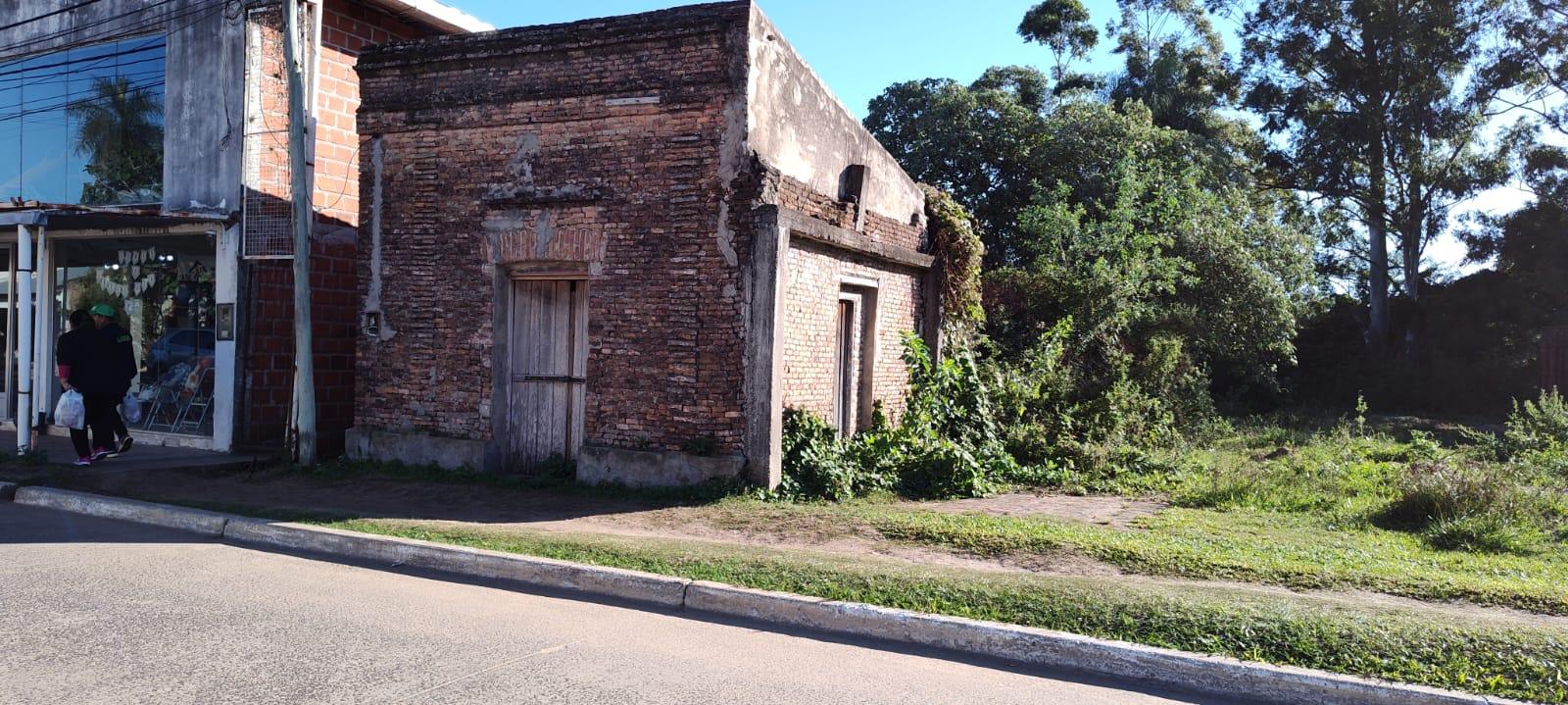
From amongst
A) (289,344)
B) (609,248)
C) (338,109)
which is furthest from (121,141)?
(609,248)

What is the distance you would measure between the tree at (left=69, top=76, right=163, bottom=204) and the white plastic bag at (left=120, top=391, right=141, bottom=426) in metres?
2.68

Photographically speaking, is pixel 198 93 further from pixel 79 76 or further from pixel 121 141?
pixel 79 76

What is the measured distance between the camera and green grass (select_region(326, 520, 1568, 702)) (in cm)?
509

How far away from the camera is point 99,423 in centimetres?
1201

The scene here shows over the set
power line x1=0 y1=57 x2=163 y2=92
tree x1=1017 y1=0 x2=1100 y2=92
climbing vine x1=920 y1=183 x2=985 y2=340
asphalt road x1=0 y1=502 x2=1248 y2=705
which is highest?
tree x1=1017 y1=0 x2=1100 y2=92

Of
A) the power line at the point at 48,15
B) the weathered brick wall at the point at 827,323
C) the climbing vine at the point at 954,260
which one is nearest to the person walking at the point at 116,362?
the power line at the point at 48,15

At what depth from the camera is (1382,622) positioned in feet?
18.2

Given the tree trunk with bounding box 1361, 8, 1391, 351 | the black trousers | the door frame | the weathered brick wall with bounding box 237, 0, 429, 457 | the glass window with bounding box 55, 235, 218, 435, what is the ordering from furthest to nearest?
the tree trunk with bounding box 1361, 8, 1391, 351 → the glass window with bounding box 55, 235, 218, 435 → the weathered brick wall with bounding box 237, 0, 429, 457 → the black trousers → the door frame

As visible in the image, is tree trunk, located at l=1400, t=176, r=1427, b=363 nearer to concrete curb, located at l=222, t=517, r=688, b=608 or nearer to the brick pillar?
the brick pillar

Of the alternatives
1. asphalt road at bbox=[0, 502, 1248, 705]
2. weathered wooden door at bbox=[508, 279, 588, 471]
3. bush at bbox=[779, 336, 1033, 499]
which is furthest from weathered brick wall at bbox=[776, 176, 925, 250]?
asphalt road at bbox=[0, 502, 1248, 705]

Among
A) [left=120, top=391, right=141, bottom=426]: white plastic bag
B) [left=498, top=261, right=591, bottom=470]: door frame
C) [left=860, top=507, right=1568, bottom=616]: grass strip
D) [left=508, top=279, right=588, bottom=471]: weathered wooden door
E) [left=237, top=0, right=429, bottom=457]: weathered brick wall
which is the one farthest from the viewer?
[left=120, top=391, right=141, bottom=426]: white plastic bag

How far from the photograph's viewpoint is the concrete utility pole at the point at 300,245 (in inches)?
446

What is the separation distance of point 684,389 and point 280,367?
6346 millimetres

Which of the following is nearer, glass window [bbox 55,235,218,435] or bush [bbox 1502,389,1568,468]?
bush [bbox 1502,389,1568,468]
